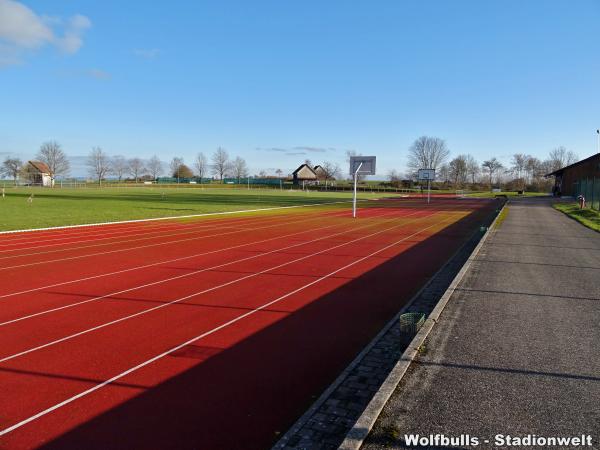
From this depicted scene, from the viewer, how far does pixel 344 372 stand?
5.16 m

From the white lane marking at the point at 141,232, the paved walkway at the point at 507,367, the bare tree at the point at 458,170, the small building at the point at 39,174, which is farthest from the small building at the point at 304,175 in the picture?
the paved walkway at the point at 507,367

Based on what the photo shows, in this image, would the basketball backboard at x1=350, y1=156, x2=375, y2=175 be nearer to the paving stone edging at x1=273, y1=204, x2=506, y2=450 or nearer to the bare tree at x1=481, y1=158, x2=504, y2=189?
the paving stone edging at x1=273, y1=204, x2=506, y2=450

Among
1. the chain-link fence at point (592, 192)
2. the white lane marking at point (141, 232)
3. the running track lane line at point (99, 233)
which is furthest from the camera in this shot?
the chain-link fence at point (592, 192)

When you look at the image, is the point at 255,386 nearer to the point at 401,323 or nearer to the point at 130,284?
the point at 401,323

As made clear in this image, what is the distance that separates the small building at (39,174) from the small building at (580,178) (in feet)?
325

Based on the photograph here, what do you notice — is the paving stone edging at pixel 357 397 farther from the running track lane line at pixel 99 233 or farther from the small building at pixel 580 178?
the small building at pixel 580 178

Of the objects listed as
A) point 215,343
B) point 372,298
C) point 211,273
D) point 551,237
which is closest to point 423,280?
point 372,298

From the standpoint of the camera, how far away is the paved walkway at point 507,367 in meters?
3.70

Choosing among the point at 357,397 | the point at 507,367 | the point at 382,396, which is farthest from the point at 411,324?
the point at 382,396

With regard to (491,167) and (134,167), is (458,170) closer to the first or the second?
(491,167)

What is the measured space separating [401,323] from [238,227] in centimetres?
1634

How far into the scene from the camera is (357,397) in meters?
4.52

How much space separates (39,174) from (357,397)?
117223 mm

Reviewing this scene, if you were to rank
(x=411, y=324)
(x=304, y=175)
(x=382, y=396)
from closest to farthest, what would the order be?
(x=382, y=396), (x=411, y=324), (x=304, y=175)
